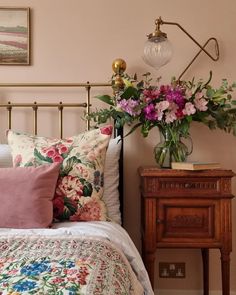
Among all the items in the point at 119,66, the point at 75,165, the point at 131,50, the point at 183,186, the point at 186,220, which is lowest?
the point at 186,220

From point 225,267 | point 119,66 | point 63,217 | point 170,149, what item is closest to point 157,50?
point 119,66

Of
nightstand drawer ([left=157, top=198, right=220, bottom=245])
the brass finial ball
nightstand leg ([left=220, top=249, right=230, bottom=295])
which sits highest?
the brass finial ball

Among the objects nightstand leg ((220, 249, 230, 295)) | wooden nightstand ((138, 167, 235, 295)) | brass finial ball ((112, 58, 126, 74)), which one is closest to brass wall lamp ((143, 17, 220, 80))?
brass finial ball ((112, 58, 126, 74))

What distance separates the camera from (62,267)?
920 mm

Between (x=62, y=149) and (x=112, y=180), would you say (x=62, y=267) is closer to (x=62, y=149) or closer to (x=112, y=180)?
(x=62, y=149)

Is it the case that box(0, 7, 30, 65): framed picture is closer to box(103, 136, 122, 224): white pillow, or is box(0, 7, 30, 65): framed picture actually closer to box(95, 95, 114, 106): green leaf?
box(95, 95, 114, 106): green leaf

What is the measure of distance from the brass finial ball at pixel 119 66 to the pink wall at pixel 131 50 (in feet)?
0.46

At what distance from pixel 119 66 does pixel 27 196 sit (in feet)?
3.04

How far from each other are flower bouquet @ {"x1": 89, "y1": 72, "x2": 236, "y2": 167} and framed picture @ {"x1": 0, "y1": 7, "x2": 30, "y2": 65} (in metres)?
0.58

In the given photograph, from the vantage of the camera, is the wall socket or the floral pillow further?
the wall socket

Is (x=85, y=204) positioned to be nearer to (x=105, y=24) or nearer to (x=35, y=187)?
(x=35, y=187)

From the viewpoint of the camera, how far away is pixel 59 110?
2195 mm

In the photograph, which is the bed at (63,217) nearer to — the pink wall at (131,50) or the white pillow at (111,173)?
the white pillow at (111,173)

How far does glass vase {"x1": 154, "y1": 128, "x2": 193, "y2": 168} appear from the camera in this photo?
1.91 m
